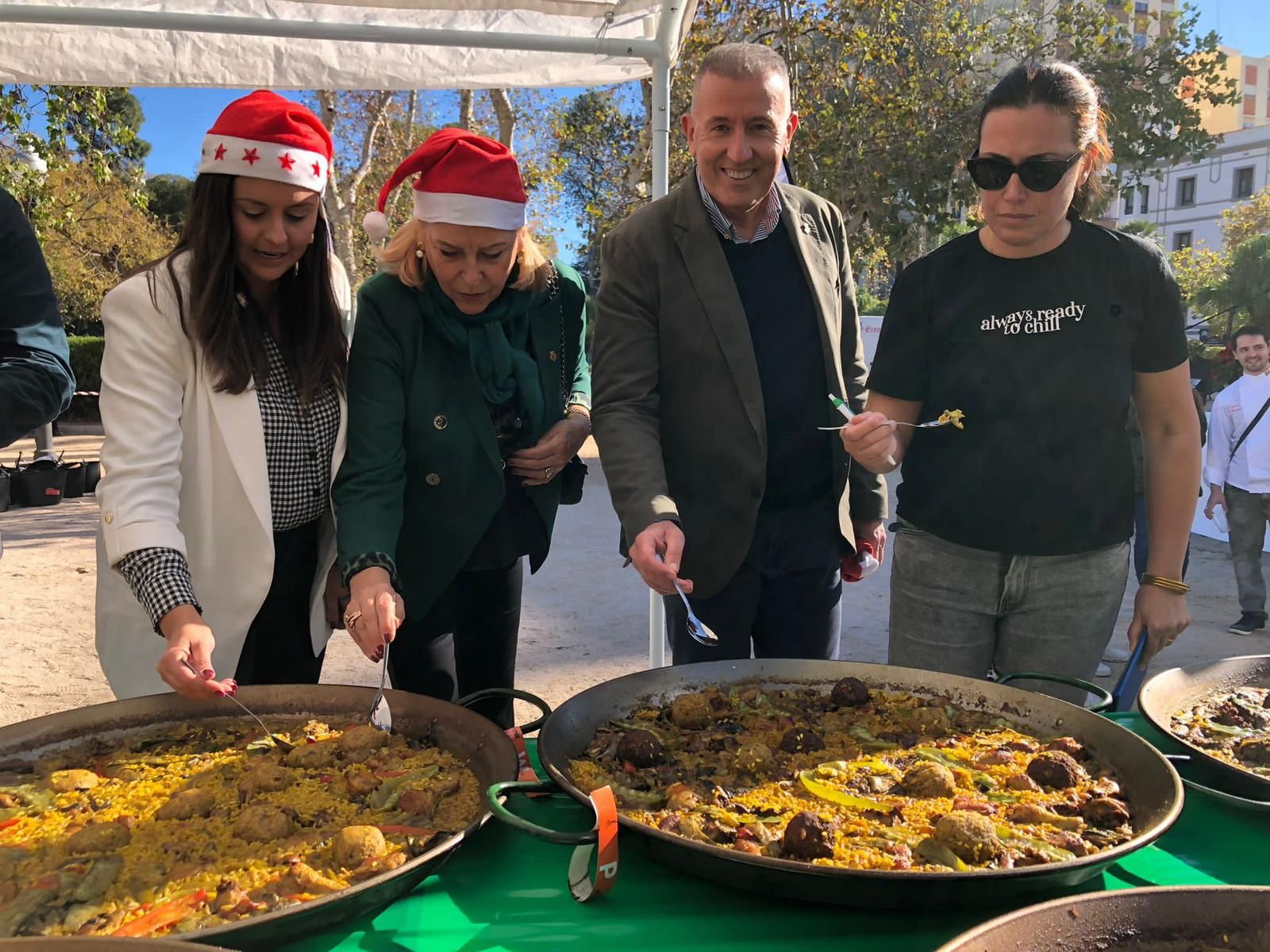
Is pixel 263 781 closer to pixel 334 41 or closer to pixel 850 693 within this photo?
pixel 850 693

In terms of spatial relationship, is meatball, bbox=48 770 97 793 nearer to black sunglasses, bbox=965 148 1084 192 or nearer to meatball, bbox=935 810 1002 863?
meatball, bbox=935 810 1002 863

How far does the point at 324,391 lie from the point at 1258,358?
6.34 m

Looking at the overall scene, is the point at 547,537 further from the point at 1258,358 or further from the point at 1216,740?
the point at 1258,358

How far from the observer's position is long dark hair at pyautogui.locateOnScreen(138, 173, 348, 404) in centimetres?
183

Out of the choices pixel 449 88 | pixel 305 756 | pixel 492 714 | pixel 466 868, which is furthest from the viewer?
pixel 449 88

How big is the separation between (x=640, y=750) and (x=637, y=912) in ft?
1.22

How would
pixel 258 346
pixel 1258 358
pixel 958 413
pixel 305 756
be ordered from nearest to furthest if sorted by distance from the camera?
pixel 305 756, pixel 258 346, pixel 958 413, pixel 1258 358

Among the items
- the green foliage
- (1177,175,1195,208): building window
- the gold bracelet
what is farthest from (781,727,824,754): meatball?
(1177,175,1195,208): building window

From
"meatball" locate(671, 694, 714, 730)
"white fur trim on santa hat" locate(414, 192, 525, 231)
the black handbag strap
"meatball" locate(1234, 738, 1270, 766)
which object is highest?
"white fur trim on santa hat" locate(414, 192, 525, 231)

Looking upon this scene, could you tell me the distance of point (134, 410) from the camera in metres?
1.75

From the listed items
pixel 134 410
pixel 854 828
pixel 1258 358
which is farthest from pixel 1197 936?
pixel 1258 358

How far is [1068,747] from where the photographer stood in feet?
5.33

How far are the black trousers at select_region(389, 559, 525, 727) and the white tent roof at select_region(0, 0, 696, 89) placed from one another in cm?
193

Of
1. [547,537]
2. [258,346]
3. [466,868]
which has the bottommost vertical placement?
[466,868]
